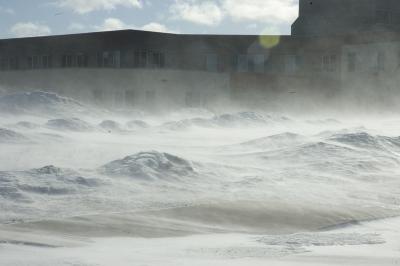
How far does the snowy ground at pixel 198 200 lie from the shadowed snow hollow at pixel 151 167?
4 centimetres

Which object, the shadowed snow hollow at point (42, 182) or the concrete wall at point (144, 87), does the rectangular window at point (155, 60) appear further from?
the shadowed snow hollow at point (42, 182)

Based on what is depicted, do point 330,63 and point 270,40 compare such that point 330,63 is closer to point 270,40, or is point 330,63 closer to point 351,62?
point 351,62

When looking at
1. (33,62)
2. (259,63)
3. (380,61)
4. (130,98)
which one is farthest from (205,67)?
(33,62)

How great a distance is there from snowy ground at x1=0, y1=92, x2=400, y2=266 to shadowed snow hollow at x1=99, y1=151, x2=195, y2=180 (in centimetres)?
4

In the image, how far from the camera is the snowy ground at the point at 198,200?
34.7 ft

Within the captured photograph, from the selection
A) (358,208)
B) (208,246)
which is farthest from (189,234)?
(358,208)

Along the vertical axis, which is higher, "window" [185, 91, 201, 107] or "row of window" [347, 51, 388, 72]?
"row of window" [347, 51, 388, 72]

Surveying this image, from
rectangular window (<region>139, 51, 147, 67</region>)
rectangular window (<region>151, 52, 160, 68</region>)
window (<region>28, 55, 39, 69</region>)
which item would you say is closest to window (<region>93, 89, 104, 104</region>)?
rectangular window (<region>139, 51, 147, 67</region>)

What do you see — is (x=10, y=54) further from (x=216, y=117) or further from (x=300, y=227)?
(x=300, y=227)

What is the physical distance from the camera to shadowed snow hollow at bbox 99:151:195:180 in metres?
19.5

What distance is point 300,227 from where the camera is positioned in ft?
44.9

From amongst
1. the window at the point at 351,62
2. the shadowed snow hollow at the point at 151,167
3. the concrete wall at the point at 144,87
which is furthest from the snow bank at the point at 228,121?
the shadowed snow hollow at the point at 151,167

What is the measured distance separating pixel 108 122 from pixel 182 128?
3.87 m

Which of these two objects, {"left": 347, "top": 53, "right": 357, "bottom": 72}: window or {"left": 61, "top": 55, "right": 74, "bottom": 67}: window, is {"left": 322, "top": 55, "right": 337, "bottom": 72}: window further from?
{"left": 61, "top": 55, "right": 74, "bottom": 67}: window
